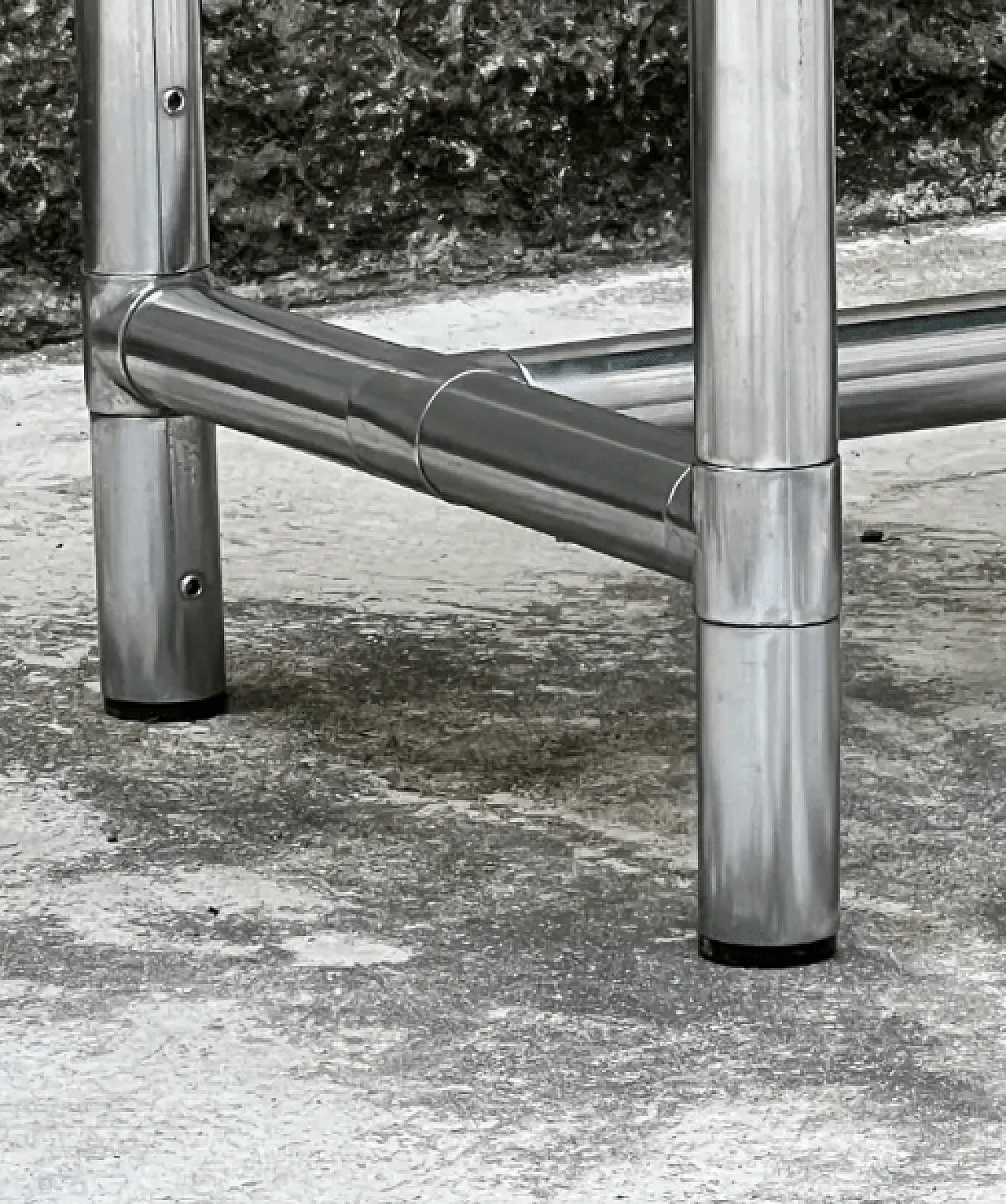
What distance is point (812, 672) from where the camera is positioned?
3.24 feet

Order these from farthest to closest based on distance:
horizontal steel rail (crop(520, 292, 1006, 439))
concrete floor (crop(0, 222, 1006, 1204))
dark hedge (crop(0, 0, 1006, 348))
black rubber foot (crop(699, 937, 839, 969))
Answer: dark hedge (crop(0, 0, 1006, 348)) < horizontal steel rail (crop(520, 292, 1006, 439)) < black rubber foot (crop(699, 937, 839, 969)) < concrete floor (crop(0, 222, 1006, 1204))

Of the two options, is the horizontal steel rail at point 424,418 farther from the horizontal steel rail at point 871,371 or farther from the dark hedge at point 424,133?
the dark hedge at point 424,133

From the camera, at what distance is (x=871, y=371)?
1.25 m

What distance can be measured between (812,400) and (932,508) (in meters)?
0.75

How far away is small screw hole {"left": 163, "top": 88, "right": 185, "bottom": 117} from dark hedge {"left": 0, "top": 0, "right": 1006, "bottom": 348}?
893 millimetres

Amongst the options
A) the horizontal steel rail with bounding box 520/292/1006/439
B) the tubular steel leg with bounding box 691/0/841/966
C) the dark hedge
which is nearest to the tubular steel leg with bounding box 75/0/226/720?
the horizontal steel rail with bounding box 520/292/1006/439

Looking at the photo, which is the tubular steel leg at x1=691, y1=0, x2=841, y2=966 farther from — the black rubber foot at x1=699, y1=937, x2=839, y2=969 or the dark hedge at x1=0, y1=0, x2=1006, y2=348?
the dark hedge at x1=0, y1=0, x2=1006, y2=348

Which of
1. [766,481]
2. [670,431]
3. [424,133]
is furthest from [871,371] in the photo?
[424,133]

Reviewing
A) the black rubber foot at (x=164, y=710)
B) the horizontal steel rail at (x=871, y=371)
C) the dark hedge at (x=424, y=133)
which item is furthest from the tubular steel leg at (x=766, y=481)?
the dark hedge at (x=424, y=133)

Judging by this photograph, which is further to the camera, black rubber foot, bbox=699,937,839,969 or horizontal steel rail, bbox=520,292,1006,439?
horizontal steel rail, bbox=520,292,1006,439

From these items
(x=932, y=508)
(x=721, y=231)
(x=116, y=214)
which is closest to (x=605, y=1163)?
(x=721, y=231)

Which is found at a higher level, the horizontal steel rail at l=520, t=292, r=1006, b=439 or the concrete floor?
the horizontal steel rail at l=520, t=292, r=1006, b=439

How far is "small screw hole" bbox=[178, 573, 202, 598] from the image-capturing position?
1.33 m

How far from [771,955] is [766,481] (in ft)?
0.58
